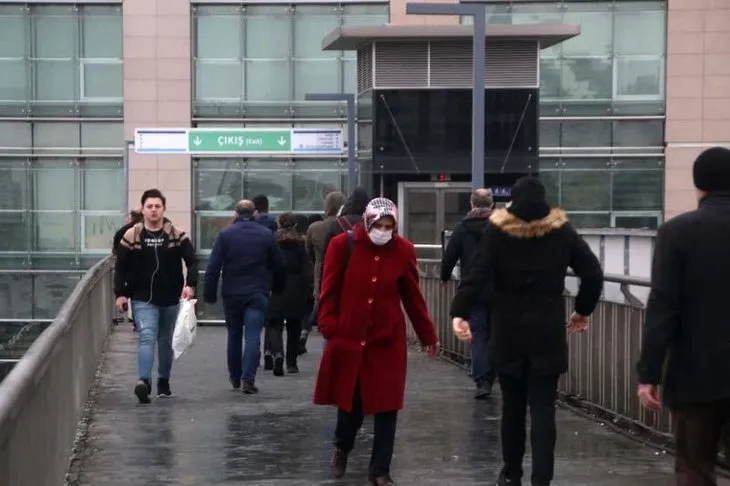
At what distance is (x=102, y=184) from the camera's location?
35406 mm

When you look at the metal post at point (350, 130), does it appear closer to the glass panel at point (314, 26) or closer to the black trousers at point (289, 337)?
the glass panel at point (314, 26)

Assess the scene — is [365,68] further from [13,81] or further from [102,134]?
[13,81]

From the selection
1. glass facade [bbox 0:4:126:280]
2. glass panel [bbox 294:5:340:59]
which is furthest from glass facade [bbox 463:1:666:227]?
glass facade [bbox 0:4:126:280]

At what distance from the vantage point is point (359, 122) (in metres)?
25.9

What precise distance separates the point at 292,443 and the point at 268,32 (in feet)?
79.5

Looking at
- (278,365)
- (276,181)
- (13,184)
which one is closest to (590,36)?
(276,181)

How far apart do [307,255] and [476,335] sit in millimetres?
2915

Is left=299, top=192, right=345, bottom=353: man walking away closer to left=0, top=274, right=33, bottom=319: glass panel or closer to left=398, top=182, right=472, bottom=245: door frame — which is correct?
left=398, top=182, right=472, bottom=245: door frame

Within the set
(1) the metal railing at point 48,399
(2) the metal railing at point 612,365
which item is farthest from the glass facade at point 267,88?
(2) the metal railing at point 612,365

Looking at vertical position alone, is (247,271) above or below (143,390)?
above

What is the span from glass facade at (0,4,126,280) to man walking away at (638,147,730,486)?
28866 mm

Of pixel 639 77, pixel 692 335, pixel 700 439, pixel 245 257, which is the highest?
pixel 639 77

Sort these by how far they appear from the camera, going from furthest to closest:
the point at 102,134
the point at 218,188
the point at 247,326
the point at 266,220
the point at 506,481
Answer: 1. the point at 102,134
2. the point at 218,188
3. the point at 266,220
4. the point at 247,326
5. the point at 506,481

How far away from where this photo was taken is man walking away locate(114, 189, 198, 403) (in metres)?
12.9
